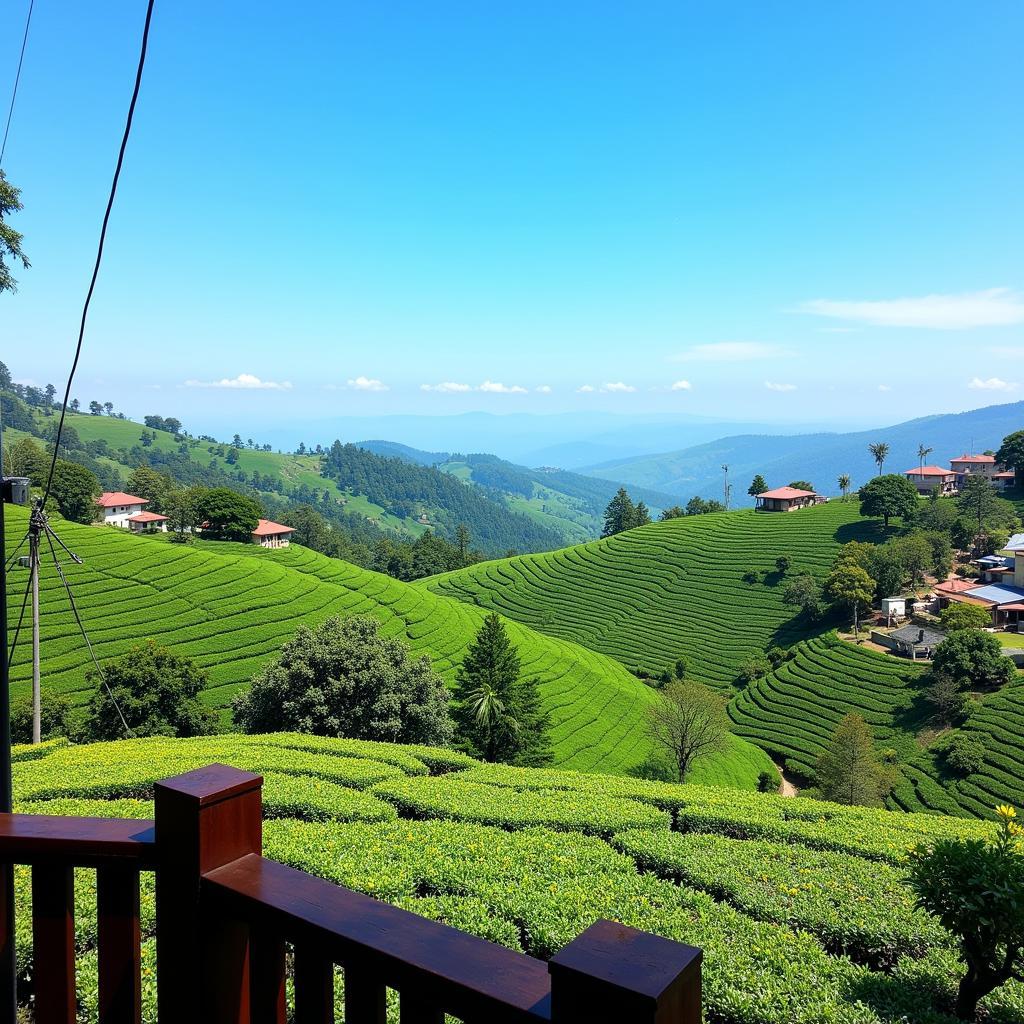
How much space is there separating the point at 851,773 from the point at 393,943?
30401 millimetres

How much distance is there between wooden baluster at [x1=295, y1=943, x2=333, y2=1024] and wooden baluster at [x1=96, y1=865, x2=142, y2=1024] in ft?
1.96

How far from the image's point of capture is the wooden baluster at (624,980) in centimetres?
101

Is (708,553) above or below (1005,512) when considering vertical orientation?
below

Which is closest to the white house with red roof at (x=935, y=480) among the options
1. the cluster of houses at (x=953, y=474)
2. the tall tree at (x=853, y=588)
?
the cluster of houses at (x=953, y=474)

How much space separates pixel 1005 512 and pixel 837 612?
26.1 metres

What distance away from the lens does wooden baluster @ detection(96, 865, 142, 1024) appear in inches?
71.3

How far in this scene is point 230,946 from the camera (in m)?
1.69

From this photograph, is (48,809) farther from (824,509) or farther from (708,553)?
(824,509)

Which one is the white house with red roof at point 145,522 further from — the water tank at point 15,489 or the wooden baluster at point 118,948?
the wooden baluster at point 118,948

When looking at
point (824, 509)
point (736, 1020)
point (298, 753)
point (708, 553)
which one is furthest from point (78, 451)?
point (736, 1020)

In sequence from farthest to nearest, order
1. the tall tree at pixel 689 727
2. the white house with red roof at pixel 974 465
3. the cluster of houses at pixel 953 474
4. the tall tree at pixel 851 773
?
1. the white house with red roof at pixel 974 465
2. the cluster of houses at pixel 953 474
3. the tall tree at pixel 689 727
4. the tall tree at pixel 851 773

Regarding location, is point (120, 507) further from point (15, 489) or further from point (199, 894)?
point (199, 894)

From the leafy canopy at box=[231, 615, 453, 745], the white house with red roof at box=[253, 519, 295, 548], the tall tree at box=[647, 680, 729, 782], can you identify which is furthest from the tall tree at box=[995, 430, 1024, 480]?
the leafy canopy at box=[231, 615, 453, 745]

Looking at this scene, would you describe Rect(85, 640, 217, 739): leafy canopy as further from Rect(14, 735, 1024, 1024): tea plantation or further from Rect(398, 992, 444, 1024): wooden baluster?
Rect(398, 992, 444, 1024): wooden baluster
